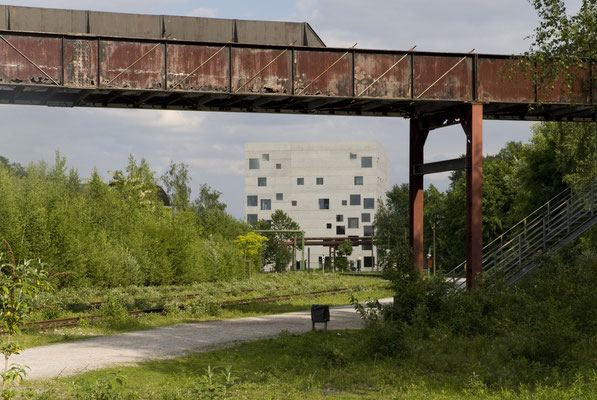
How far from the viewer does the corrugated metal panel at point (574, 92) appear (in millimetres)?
23125

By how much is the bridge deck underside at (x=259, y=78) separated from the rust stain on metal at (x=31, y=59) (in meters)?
0.03

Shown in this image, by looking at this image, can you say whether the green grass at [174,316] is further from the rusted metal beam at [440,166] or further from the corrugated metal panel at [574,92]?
the corrugated metal panel at [574,92]

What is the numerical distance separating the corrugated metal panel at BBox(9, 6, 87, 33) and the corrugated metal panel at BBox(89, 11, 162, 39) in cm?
37

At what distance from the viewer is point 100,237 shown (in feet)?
119

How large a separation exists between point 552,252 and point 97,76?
51.9 ft

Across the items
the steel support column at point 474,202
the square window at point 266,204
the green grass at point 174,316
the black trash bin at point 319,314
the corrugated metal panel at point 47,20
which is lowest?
the green grass at point 174,316

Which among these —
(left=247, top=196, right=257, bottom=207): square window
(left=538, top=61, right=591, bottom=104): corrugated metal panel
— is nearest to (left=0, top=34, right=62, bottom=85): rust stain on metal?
(left=538, top=61, right=591, bottom=104): corrugated metal panel

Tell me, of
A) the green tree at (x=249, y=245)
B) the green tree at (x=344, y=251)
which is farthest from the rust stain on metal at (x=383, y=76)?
the green tree at (x=344, y=251)

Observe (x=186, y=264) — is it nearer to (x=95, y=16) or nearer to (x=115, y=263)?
(x=115, y=263)

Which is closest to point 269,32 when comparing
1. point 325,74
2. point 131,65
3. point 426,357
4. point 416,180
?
point 325,74

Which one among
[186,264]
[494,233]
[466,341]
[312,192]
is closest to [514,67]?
[466,341]

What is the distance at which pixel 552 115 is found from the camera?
83.5 feet

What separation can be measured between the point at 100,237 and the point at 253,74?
18.5 m

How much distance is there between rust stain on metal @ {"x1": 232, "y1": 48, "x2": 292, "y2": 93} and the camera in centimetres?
2133
